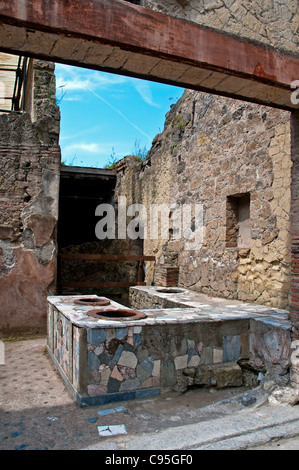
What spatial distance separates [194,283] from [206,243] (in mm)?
868

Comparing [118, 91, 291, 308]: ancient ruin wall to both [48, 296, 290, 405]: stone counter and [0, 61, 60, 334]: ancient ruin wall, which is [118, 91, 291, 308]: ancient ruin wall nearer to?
[48, 296, 290, 405]: stone counter

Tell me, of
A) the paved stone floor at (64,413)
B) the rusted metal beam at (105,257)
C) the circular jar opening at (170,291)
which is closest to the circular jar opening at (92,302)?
the paved stone floor at (64,413)

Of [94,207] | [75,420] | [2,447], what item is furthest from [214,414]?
[94,207]

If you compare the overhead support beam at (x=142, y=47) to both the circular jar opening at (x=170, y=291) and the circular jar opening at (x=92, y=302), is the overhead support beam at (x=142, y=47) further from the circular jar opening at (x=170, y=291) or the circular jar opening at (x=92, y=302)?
the circular jar opening at (x=170, y=291)

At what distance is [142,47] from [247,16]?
1.20 meters

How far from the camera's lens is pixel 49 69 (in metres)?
7.23

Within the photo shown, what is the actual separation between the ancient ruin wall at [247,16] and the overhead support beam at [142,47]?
0.59ft

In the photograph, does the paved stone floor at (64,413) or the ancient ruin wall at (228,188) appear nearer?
the paved stone floor at (64,413)

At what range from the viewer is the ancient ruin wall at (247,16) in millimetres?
2986

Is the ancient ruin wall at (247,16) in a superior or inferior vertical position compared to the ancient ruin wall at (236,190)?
superior

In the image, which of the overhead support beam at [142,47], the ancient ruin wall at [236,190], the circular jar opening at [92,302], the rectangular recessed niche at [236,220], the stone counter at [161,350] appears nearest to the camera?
the overhead support beam at [142,47]
